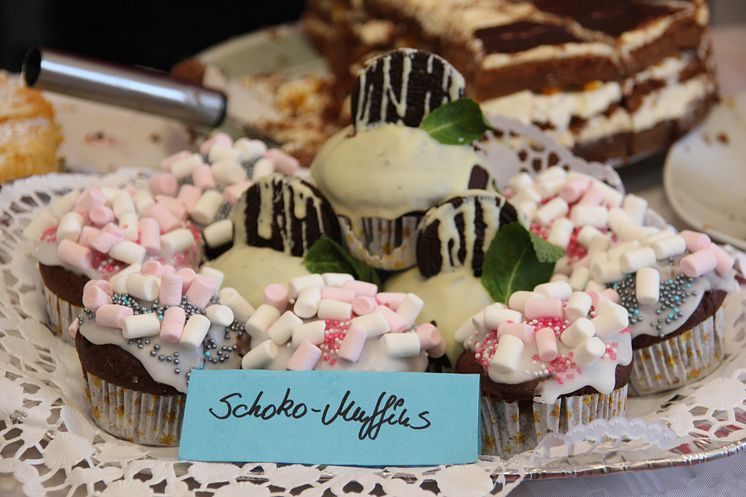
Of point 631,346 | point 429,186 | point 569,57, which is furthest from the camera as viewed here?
point 569,57

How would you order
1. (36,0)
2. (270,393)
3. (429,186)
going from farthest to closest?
(36,0) < (429,186) < (270,393)

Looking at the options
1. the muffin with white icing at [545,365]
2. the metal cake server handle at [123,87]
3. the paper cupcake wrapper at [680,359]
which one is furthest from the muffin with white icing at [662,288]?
the metal cake server handle at [123,87]

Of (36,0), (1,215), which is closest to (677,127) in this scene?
(1,215)

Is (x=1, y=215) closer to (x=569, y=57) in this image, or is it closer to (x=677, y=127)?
(x=569, y=57)

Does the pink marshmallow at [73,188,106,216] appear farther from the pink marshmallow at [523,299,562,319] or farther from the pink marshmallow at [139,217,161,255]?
the pink marshmallow at [523,299,562,319]

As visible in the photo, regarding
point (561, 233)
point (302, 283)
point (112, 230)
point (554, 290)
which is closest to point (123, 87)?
point (112, 230)

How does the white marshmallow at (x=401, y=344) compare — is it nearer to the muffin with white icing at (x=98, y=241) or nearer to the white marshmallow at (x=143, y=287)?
the white marshmallow at (x=143, y=287)

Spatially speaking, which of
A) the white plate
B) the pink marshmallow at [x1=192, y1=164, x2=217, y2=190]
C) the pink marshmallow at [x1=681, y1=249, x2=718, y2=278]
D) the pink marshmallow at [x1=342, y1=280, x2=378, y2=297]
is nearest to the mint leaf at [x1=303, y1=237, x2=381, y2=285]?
the pink marshmallow at [x1=342, y1=280, x2=378, y2=297]
